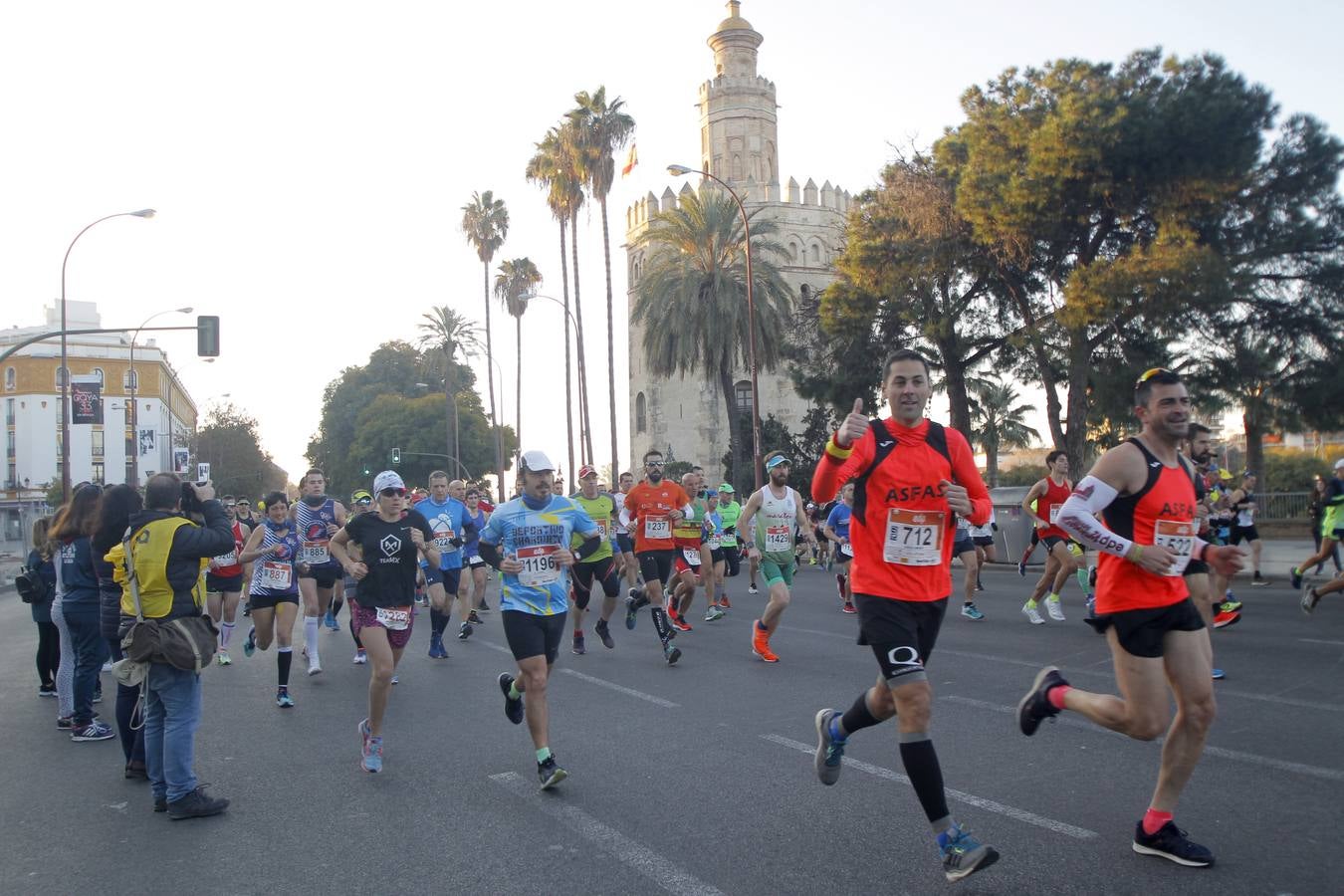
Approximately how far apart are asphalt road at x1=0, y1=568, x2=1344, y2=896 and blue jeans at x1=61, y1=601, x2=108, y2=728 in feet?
0.87

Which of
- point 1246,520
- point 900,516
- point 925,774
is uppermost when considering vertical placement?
point 900,516

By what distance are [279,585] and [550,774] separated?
5003 mm

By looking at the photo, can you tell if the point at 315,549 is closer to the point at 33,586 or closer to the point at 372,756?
the point at 33,586

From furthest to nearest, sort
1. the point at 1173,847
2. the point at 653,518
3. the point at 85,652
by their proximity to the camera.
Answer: the point at 653,518
the point at 85,652
the point at 1173,847

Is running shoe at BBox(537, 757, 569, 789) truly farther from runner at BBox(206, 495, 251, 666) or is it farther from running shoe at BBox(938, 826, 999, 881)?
runner at BBox(206, 495, 251, 666)

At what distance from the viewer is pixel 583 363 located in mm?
44250

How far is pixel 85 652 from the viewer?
8227 millimetres

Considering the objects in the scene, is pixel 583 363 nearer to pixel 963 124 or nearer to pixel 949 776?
pixel 963 124

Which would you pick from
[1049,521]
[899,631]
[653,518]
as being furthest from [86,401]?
[899,631]

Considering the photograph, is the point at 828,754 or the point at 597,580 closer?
the point at 828,754

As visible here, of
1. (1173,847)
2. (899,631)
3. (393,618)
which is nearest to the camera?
(1173,847)

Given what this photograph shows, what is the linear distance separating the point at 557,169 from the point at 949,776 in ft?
134

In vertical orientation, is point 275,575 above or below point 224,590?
above

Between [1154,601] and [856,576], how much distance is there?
120 cm
